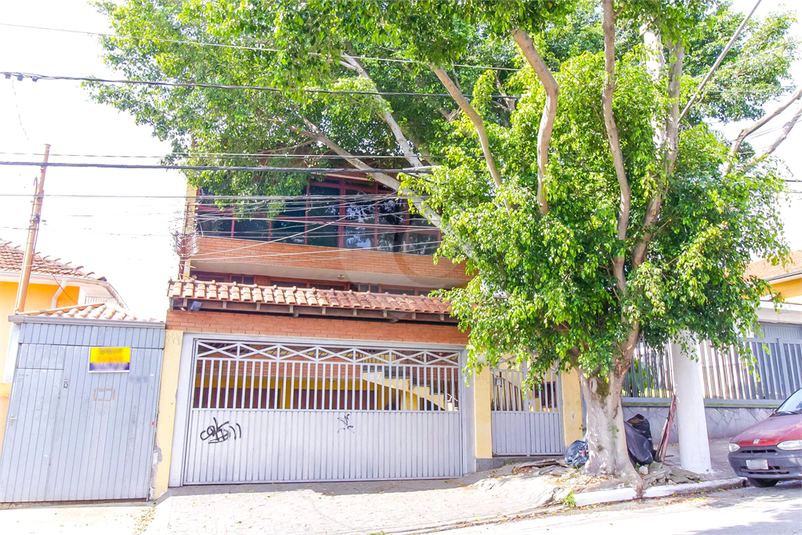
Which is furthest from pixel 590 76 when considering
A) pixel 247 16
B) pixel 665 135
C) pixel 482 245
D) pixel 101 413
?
pixel 101 413

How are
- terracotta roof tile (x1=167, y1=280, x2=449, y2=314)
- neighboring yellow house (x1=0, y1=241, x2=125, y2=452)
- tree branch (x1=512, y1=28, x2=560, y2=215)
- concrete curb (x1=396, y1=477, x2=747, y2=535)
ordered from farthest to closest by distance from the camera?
neighboring yellow house (x1=0, y1=241, x2=125, y2=452)
terracotta roof tile (x1=167, y1=280, x2=449, y2=314)
concrete curb (x1=396, y1=477, x2=747, y2=535)
tree branch (x1=512, y1=28, x2=560, y2=215)

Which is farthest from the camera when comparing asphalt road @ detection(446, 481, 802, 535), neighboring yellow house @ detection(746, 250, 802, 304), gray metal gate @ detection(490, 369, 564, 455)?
neighboring yellow house @ detection(746, 250, 802, 304)

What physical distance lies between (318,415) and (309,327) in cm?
157

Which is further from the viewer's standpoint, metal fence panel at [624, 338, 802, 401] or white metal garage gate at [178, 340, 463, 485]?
metal fence panel at [624, 338, 802, 401]

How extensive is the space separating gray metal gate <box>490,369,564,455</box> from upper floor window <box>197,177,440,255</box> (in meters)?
5.28

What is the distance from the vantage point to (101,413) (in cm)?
922

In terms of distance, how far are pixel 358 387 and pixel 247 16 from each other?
6576mm

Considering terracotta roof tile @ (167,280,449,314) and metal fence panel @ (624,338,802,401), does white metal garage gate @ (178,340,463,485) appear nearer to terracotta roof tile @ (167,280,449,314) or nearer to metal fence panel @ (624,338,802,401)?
terracotta roof tile @ (167,280,449,314)

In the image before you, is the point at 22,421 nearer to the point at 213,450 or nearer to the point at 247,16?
the point at 213,450

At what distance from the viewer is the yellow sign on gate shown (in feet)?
30.6

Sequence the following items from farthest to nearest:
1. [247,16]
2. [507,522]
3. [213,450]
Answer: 1. [213,450]
2. [507,522]
3. [247,16]

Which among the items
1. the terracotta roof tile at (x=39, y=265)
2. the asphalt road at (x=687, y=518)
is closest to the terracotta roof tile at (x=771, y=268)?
the asphalt road at (x=687, y=518)

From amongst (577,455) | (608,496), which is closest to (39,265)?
(577,455)

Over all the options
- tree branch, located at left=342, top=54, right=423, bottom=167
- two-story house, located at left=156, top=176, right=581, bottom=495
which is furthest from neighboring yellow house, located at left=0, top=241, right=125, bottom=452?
tree branch, located at left=342, top=54, right=423, bottom=167
